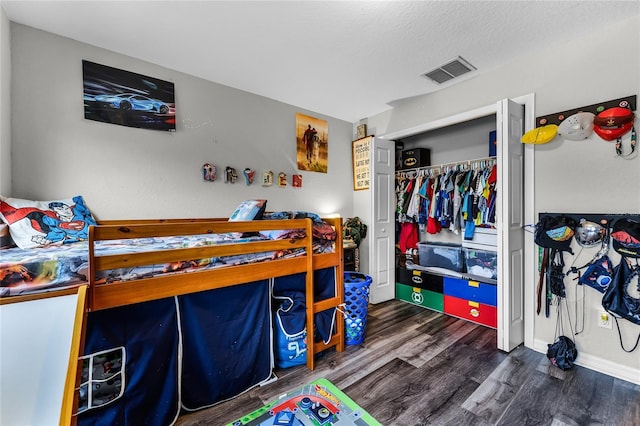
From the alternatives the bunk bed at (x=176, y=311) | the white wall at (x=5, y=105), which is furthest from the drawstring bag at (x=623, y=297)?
the white wall at (x=5, y=105)

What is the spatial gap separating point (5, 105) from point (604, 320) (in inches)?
173

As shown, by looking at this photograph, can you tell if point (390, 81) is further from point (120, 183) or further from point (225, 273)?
point (120, 183)

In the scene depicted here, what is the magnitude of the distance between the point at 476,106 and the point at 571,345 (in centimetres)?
216

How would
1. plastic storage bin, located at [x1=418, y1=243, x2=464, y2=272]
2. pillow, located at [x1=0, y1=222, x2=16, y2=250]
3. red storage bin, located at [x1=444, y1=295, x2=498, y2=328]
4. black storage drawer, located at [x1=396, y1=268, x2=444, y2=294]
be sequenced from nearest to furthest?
pillow, located at [x1=0, y1=222, x2=16, y2=250] < red storage bin, located at [x1=444, y1=295, x2=498, y2=328] < plastic storage bin, located at [x1=418, y1=243, x2=464, y2=272] < black storage drawer, located at [x1=396, y1=268, x2=444, y2=294]

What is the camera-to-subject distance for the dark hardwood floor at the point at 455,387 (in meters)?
1.44

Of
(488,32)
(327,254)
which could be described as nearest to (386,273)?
(327,254)

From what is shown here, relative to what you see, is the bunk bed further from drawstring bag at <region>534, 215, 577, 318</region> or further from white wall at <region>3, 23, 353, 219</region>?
drawstring bag at <region>534, 215, 577, 318</region>

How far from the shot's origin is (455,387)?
166cm

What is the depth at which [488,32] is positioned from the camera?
1.89 meters

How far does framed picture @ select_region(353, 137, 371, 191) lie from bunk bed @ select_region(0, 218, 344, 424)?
192 centimetres

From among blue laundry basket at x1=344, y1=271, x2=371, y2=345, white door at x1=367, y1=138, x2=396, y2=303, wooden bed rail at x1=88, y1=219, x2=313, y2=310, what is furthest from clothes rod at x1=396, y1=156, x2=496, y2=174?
wooden bed rail at x1=88, y1=219, x2=313, y2=310

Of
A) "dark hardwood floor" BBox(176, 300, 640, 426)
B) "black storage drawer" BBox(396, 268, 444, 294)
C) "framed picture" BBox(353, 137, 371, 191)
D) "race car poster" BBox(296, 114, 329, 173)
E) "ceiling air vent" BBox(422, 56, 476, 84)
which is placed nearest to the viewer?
"dark hardwood floor" BBox(176, 300, 640, 426)


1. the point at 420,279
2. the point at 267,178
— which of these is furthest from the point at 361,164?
the point at 420,279

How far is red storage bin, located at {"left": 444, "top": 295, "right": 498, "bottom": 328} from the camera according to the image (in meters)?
2.48
